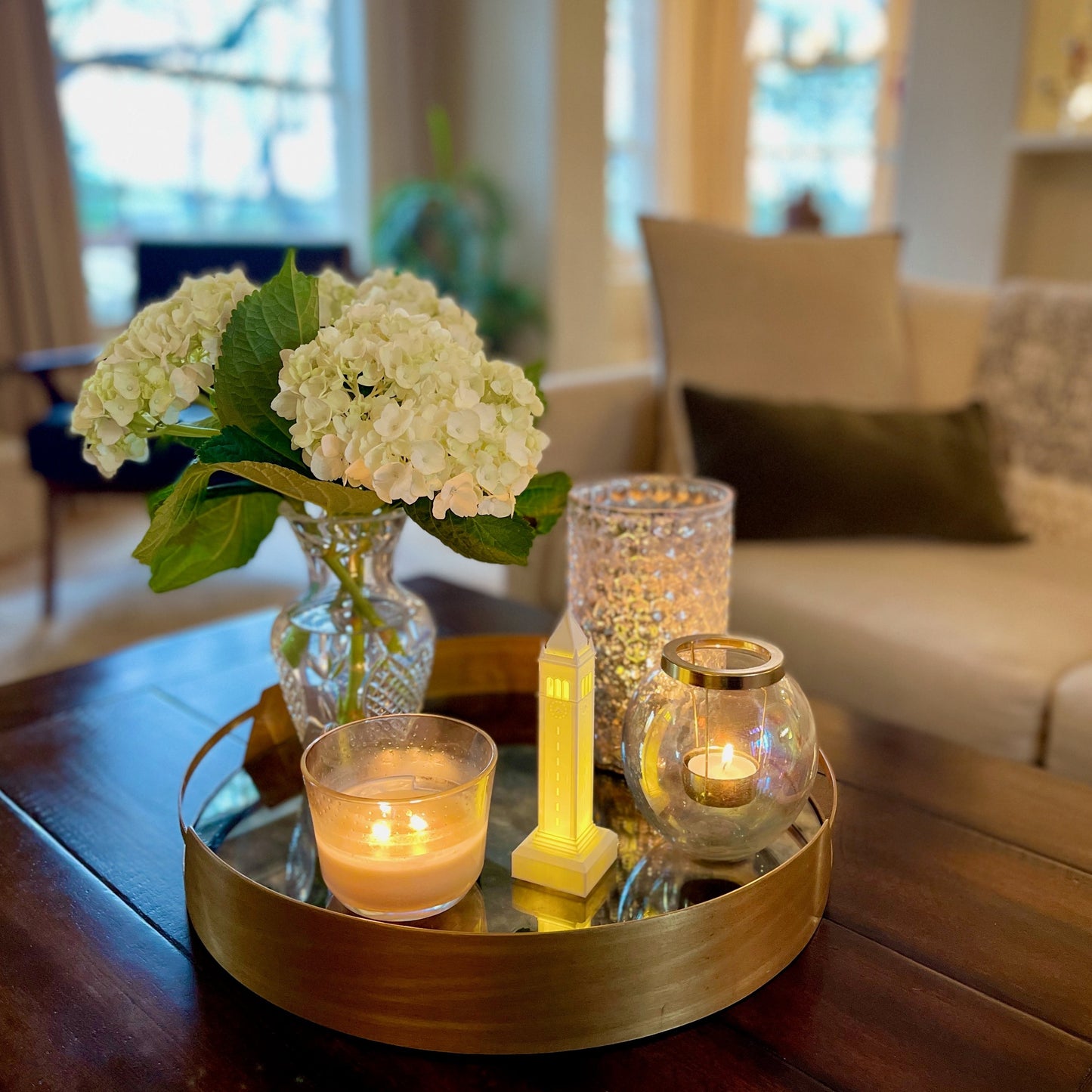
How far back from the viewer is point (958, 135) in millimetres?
3525

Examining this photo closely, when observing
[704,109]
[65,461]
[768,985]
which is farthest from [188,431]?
[704,109]

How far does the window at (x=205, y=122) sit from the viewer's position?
3596 mm

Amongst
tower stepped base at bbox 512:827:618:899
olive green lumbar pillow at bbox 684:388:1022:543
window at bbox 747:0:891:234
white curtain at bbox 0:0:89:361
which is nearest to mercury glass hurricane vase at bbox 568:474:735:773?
tower stepped base at bbox 512:827:618:899

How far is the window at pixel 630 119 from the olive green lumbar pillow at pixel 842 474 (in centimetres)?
362

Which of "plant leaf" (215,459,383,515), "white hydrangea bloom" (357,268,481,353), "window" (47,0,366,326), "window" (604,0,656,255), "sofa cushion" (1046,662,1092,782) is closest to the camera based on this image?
"plant leaf" (215,459,383,515)

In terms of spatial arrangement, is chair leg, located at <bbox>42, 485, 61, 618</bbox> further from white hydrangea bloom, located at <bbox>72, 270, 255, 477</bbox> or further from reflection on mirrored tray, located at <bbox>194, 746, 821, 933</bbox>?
white hydrangea bloom, located at <bbox>72, 270, 255, 477</bbox>

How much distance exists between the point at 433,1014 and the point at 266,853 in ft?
0.88

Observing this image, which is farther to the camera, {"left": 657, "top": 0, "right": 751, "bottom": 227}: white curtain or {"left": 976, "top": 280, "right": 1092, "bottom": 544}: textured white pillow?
{"left": 657, "top": 0, "right": 751, "bottom": 227}: white curtain

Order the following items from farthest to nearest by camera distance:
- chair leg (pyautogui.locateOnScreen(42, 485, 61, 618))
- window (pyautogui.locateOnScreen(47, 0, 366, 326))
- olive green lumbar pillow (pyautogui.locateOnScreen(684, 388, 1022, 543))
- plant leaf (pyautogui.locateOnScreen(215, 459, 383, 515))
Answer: window (pyautogui.locateOnScreen(47, 0, 366, 326))
chair leg (pyautogui.locateOnScreen(42, 485, 61, 618))
olive green lumbar pillow (pyautogui.locateOnScreen(684, 388, 1022, 543))
plant leaf (pyautogui.locateOnScreen(215, 459, 383, 515))

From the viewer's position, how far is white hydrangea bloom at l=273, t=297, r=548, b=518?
645 millimetres

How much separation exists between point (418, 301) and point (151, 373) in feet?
0.74

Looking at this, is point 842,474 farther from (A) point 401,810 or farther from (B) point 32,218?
(B) point 32,218

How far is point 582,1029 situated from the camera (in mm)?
607

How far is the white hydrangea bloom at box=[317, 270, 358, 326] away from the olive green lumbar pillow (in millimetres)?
981
